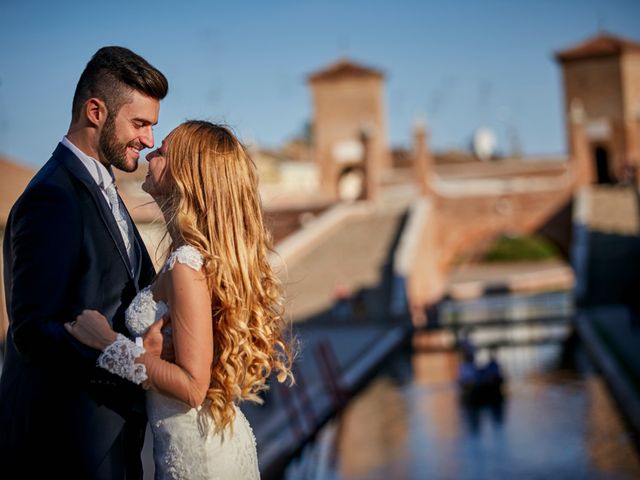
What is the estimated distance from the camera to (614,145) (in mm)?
36844

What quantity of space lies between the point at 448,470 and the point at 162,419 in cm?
793

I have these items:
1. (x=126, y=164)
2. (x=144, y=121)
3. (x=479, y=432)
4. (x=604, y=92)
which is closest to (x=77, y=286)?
(x=126, y=164)

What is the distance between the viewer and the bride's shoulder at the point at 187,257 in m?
2.50

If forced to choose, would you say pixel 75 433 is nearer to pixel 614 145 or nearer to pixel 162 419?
pixel 162 419

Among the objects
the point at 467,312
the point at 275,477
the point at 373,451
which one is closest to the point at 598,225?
the point at 467,312

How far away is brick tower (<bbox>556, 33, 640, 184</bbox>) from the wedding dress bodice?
1404 inches

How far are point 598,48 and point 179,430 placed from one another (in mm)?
38384

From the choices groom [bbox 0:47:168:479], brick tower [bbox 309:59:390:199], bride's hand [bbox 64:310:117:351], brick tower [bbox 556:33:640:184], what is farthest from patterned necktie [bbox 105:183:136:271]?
brick tower [bbox 309:59:390:199]

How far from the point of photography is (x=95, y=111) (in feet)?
8.36

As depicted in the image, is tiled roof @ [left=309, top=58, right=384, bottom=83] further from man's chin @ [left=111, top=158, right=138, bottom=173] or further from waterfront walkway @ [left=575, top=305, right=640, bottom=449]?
man's chin @ [left=111, top=158, right=138, bottom=173]

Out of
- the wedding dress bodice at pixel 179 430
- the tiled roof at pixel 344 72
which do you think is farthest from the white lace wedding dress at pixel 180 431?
the tiled roof at pixel 344 72

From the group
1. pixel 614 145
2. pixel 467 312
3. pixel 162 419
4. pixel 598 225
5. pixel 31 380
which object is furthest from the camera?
pixel 614 145

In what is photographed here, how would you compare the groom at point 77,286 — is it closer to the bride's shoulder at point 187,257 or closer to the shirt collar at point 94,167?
the shirt collar at point 94,167

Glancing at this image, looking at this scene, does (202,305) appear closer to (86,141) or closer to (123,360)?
(123,360)
